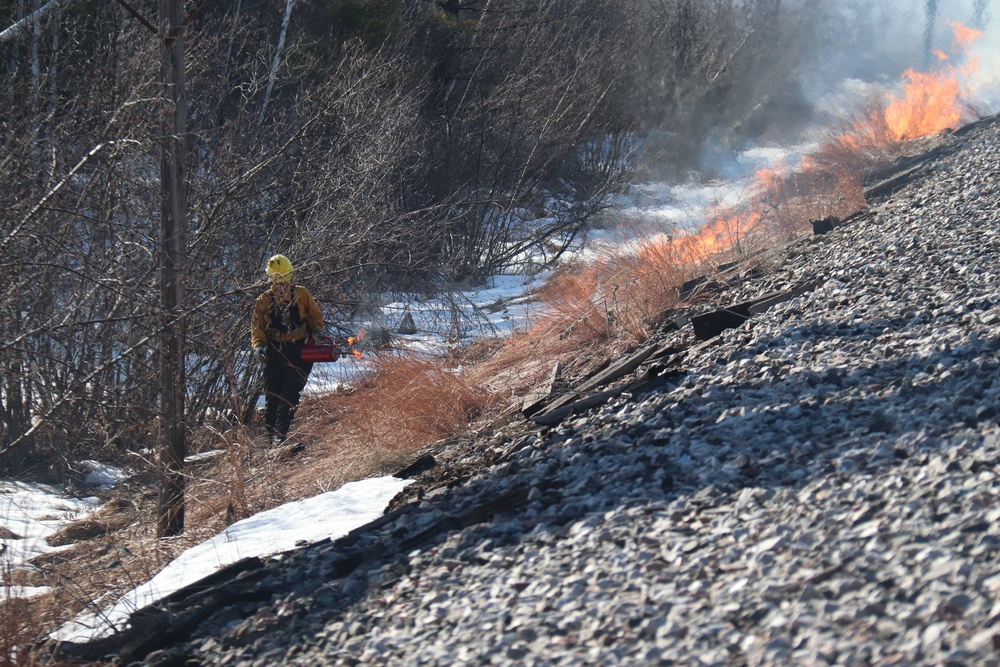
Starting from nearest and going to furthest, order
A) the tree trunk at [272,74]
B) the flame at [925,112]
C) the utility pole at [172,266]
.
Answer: the utility pole at [172,266], the tree trunk at [272,74], the flame at [925,112]

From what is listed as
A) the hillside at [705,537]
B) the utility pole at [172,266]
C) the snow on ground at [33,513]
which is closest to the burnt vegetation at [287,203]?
the utility pole at [172,266]

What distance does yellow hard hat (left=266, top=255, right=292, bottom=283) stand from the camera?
8820 millimetres

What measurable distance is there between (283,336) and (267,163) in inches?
71.8

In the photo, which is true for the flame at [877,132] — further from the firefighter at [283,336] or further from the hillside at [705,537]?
the hillside at [705,537]

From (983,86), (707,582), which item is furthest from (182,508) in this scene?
(983,86)

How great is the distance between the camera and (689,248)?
32.2ft

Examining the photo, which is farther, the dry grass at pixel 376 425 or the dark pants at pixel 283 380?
the dark pants at pixel 283 380

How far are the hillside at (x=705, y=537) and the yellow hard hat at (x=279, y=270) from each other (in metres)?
3.88

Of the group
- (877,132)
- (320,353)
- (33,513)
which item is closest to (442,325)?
(320,353)

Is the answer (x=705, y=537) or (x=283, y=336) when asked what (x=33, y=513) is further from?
(x=705, y=537)

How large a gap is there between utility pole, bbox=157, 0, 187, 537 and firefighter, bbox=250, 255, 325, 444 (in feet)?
5.57

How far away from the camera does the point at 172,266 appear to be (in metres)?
7.08

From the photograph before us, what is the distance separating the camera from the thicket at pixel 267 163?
28.9ft

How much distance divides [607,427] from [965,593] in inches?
92.2
